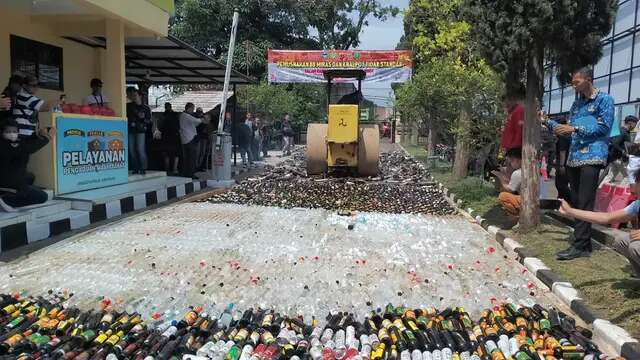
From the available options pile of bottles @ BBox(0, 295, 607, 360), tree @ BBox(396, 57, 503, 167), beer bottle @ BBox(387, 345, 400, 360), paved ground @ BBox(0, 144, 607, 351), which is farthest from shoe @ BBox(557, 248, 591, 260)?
tree @ BBox(396, 57, 503, 167)

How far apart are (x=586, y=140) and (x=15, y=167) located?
6.44 m

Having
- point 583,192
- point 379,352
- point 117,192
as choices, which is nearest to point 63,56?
point 117,192

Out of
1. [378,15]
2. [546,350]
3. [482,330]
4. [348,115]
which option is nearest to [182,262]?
[482,330]

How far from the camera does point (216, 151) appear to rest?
1125 centimetres

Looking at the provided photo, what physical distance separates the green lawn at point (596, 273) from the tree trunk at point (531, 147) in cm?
24

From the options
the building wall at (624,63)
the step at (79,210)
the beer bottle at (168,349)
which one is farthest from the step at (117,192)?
the building wall at (624,63)

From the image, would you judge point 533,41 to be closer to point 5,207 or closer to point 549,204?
point 549,204

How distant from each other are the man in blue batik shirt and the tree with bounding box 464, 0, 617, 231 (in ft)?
2.92

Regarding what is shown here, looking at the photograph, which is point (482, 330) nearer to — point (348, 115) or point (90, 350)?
point (90, 350)

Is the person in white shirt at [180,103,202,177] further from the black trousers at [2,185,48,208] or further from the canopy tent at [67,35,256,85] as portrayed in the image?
the black trousers at [2,185,48,208]

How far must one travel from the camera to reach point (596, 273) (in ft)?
16.5

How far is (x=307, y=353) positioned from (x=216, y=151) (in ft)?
27.4

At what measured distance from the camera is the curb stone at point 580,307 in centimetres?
341

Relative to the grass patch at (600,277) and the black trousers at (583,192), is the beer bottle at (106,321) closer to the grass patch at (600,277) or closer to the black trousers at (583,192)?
the grass patch at (600,277)
